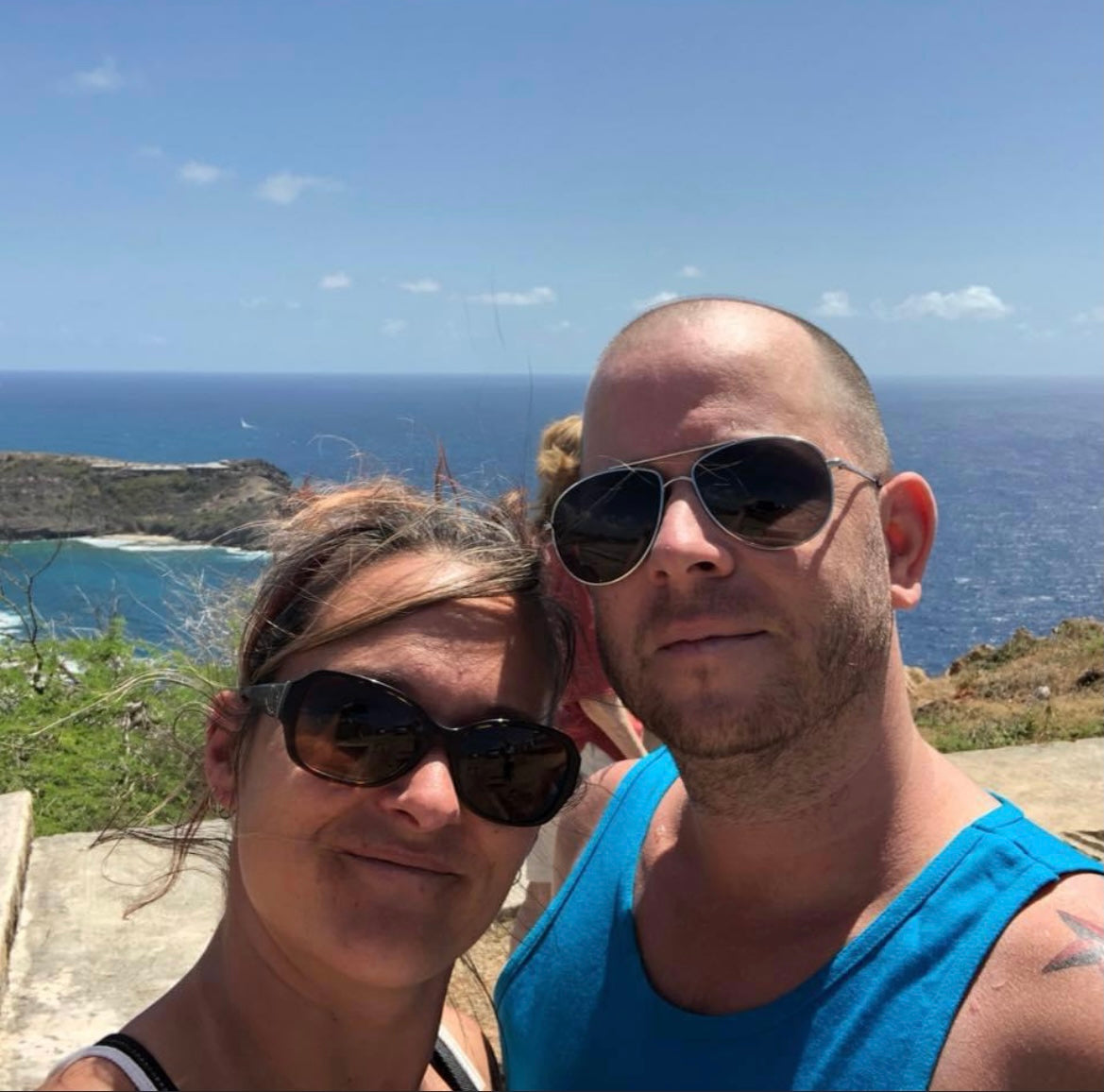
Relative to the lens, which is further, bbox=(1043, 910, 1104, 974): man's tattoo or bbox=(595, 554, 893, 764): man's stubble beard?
bbox=(595, 554, 893, 764): man's stubble beard

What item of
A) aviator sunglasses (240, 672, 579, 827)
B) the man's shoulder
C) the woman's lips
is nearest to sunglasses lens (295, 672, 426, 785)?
aviator sunglasses (240, 672, 579, 827)

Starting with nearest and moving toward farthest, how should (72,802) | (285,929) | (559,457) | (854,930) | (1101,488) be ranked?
(285,929), (854,930), (559,457), (72,802), (1101,488)

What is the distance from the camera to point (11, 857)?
16.3ft

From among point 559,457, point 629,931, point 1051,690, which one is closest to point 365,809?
point 629,931

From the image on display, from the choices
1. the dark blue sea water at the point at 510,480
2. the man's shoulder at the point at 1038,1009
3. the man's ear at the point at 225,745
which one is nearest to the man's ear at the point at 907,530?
the man's shoulder at the point at 1038,1009

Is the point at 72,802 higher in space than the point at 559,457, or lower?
lower

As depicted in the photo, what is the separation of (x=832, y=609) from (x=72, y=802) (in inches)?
219

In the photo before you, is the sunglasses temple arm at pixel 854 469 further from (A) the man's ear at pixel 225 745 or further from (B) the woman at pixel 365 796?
(A) the man's ear at pixel 225 745

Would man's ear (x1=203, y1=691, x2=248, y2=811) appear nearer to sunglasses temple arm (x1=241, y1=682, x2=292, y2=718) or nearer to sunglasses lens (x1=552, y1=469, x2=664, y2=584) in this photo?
sunglasses temple arm (x1=241, y1=682, x2=292, y2=718)

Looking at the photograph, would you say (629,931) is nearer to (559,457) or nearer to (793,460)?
(793,460)

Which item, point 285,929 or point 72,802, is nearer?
point 285,929

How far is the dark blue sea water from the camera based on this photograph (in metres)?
2.43

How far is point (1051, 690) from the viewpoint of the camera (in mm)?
11414

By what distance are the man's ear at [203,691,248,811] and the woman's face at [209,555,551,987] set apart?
0.06 meters
